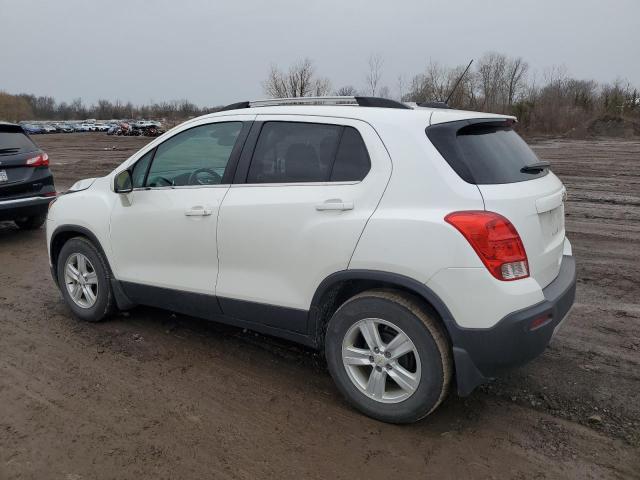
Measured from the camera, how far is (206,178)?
A: 373 centimetres

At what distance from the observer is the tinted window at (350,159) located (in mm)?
3006

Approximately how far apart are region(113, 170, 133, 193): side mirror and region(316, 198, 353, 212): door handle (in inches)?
70.5

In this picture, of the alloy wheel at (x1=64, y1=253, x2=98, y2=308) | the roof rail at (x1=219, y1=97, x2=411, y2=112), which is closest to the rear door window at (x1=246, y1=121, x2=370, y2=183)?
the roof rail at (x1=219, y1=97, x2=411, y2=112)

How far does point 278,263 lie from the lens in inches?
127

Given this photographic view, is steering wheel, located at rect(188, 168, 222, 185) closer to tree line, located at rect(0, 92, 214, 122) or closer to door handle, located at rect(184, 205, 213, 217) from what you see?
door handle, located at rect(184, 205, 213, 217)

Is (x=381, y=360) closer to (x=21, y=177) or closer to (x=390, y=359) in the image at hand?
(x=390, y=359)

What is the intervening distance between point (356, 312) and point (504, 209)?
994 millimetres

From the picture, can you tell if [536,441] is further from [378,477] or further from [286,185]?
[286,185]

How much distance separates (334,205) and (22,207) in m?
6.19

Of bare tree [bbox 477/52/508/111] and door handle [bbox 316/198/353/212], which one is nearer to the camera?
door handle [bbox 316/198/353/212]

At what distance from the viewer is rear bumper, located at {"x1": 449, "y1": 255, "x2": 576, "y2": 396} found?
2.63 m

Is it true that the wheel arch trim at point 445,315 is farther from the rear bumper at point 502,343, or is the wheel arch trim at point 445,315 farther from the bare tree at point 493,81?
the bare tree at point 493,81

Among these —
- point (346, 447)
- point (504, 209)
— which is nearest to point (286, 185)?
point (504, 209)

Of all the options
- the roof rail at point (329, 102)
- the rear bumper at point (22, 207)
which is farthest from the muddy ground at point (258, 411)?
the rear bumper at point (22, 207)
